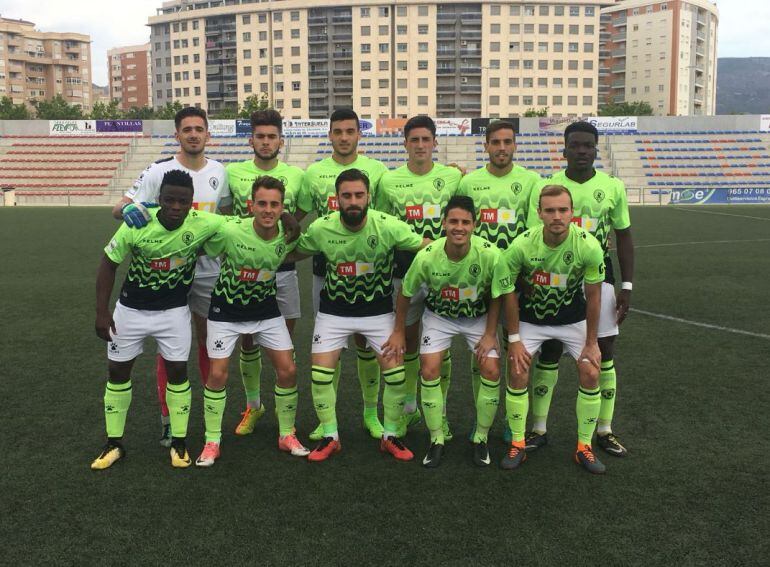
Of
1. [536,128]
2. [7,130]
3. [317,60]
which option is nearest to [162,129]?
Result: [7,130]

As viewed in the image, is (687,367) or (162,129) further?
(162,129)

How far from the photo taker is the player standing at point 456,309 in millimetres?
4676

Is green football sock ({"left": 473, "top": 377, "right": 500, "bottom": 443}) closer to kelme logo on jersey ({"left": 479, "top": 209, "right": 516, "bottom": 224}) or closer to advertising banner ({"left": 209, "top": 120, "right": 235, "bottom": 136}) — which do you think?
kelme logo on jersey ({"left": 479, "top": 209, "right": 516, "bottom": 224})

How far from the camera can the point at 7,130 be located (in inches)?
1999

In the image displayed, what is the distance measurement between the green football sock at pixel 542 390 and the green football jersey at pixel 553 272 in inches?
17.8

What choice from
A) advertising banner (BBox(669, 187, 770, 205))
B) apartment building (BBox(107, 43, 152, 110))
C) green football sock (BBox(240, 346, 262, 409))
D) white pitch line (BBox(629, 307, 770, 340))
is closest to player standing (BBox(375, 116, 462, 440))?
green football sock (BBox(240, 346, 262, 409))

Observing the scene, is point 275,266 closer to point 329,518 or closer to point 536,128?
point 329,518

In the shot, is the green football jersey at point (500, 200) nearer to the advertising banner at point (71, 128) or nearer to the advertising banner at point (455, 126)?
the advertising banner at point (455, 126)

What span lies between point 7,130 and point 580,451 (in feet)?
186

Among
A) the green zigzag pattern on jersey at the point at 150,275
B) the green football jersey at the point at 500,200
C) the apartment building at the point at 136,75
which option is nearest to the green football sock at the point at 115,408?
the green zigzag pattern on jersey at the point at 150,275

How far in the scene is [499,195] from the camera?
17.1 ft

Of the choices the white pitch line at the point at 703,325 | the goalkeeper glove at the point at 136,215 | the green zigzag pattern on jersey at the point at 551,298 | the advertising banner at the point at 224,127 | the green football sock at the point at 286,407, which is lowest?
the white pitch line at the point at 703,325

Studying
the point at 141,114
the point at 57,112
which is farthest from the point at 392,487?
the point at 141,114

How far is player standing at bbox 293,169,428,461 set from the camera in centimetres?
488
